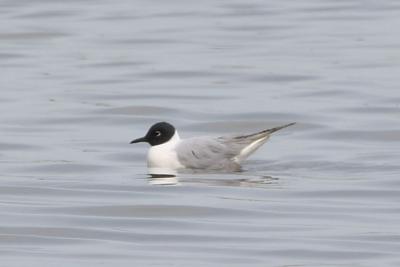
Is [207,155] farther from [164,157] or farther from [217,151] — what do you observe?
[164,157]

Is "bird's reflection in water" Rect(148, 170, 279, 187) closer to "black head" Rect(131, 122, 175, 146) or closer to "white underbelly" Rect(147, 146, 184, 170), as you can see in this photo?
"white underbelly" Rect(147, 146, 184, 170)

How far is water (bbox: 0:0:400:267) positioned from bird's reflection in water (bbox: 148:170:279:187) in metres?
0.03

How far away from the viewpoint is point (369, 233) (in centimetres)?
1242

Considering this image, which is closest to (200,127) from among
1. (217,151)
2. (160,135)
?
(160,135)

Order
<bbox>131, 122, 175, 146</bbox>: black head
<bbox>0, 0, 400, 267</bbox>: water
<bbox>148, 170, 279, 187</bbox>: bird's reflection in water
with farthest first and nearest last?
<bbox>131, 122, 175, 146</bbox>: black head, <bbox>148, 170, 279, 187</bbox>: bird's reflection in water, <bbox>0, 0, 400, 267</bbox>: water

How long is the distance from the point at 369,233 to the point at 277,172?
3237 mm

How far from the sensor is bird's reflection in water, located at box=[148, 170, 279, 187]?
49.1 feet

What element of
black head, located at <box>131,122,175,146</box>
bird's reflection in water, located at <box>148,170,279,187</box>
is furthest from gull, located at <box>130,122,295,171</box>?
bird's reflection in water, located at <box>148,170,279,187</box>

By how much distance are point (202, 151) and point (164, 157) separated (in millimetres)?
345

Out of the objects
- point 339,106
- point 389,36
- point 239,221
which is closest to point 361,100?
point 339,106

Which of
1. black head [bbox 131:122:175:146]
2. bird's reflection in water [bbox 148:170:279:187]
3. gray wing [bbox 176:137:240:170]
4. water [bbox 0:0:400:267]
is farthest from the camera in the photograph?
black head [bbox 131:122:175:146]

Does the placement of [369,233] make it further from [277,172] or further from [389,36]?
[389,36]

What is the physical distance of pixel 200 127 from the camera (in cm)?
1827

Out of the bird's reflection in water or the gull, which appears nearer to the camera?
the bird's reflection in water
